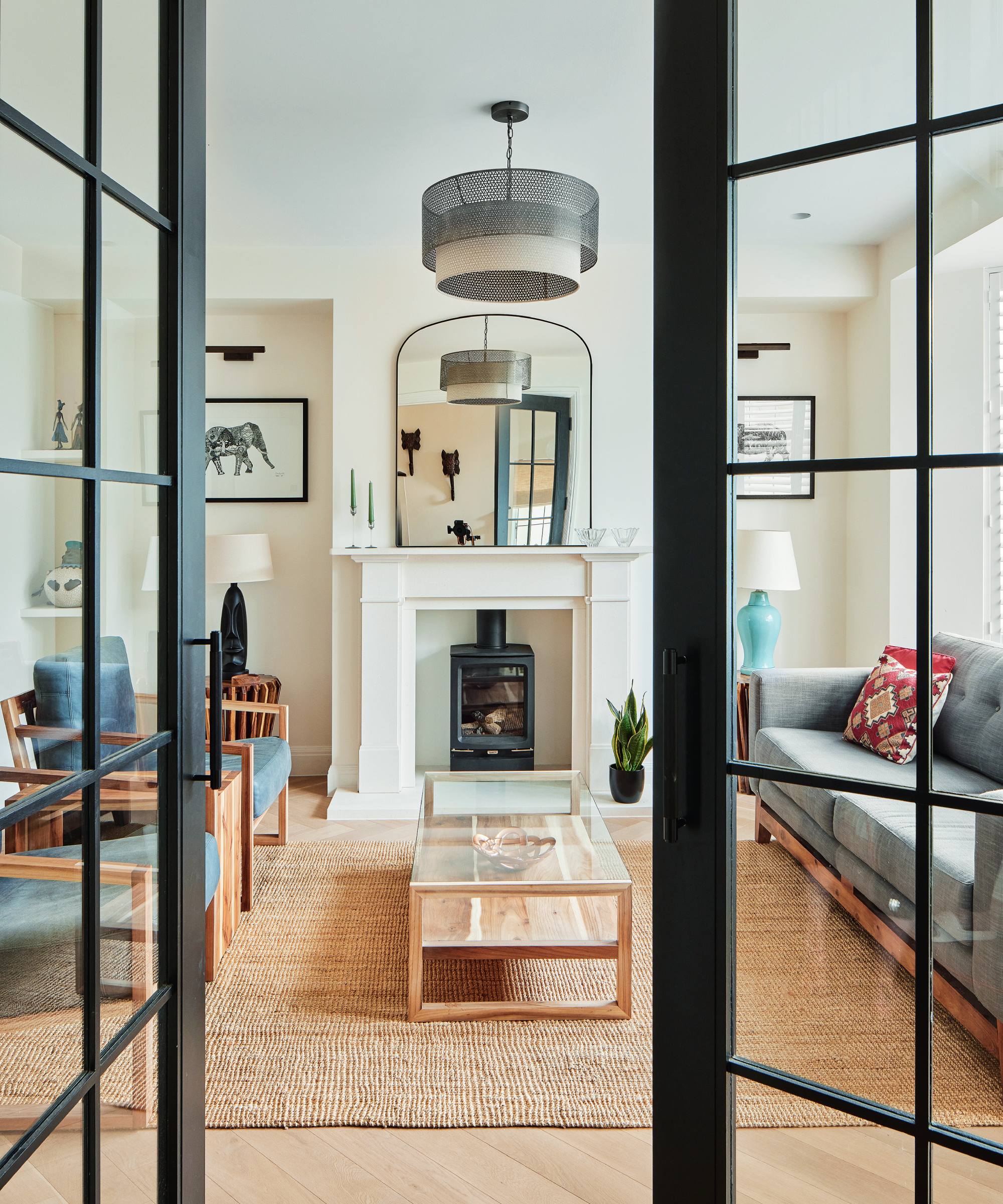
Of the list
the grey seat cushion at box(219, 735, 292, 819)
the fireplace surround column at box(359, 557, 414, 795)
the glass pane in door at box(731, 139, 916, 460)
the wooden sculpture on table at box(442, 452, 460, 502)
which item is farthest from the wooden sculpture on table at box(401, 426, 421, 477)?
the glass pane in door at box(731, 139, 916, 460)

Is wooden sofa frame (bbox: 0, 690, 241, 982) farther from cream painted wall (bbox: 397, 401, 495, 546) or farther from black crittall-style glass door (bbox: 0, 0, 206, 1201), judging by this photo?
cream painted wall (bbox: 397, 401, 495, 546)

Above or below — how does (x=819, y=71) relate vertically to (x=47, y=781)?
above

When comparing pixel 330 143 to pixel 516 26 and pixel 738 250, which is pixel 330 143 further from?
pixel 738 250

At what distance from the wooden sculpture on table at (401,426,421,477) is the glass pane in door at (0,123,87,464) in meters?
3.64

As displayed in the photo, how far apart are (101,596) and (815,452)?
35.4 inches

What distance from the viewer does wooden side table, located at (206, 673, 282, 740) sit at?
15.1 ft

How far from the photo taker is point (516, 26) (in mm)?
2650

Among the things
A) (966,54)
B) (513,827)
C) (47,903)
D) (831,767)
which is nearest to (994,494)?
(831,767)

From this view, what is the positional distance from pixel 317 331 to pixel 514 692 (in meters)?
2.24

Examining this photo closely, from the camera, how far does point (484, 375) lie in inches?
184

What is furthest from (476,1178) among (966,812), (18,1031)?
(966,812)

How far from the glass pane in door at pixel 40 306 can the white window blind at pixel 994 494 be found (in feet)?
3.38

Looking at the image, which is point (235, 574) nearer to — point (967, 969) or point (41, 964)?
point (41, 964)

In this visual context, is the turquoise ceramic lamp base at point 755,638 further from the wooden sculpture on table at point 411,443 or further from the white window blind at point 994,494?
the wooden sculpture on table at point 411,443
